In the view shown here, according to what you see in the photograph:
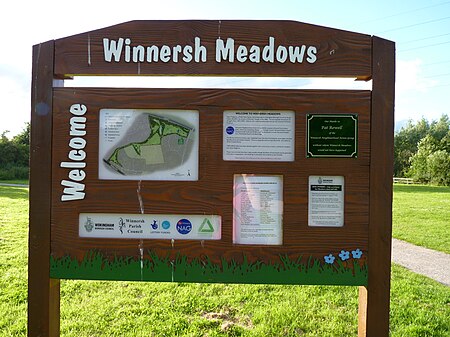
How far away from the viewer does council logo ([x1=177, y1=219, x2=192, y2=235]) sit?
2.71m

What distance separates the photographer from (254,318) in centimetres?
386

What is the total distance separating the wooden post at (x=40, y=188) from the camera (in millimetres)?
2750

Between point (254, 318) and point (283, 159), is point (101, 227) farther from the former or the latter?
point (254, 318)

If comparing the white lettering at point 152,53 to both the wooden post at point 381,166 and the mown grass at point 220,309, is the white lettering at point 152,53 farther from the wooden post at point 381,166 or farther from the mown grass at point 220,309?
the mown grass at point 220,309

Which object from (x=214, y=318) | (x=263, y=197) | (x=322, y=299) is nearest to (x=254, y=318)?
(x=214, y=318)

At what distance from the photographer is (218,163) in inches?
106

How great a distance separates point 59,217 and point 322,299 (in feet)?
10.3

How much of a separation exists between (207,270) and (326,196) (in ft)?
3.31

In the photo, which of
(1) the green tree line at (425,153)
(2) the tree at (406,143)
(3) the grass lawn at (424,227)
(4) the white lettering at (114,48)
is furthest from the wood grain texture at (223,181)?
(2) the tree at (406,143)

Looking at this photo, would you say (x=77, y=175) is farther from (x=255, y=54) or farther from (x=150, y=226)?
(x=255, y=54)

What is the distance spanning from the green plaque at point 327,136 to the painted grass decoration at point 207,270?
29.9 inches

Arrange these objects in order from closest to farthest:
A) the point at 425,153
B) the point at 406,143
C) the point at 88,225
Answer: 1. the point at 88,225
2. the point at 425,153
3. the point at 406,143

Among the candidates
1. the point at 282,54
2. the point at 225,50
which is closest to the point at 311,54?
the point at 282,54

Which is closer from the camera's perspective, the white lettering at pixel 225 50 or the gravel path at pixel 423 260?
the white lettering at pixel 225 50
